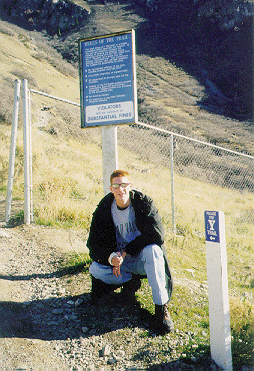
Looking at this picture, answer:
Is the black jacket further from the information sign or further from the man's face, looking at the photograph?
the information sign

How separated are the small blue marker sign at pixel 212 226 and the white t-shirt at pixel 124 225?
799 mm

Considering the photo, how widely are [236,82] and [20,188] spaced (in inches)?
1446

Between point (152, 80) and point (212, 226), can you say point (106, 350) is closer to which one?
point (212, 226)

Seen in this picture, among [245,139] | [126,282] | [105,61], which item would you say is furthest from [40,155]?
[245,139]

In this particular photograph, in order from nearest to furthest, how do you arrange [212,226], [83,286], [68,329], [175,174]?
[212,226] < [68,329] < [83,286] < [175,174]

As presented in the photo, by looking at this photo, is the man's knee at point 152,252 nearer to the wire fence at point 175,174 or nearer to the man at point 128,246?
the man at point 128,246

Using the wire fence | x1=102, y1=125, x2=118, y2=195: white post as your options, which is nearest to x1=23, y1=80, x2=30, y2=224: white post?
the wire fence

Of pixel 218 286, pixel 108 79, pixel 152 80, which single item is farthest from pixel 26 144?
pixel 152 80

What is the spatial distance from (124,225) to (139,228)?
184 millimetres

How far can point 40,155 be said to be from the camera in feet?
27.2

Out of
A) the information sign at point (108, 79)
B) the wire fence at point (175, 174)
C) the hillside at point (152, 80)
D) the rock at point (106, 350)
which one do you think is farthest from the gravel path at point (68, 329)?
the hillside at point (152, 80)

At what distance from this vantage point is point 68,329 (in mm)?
2695

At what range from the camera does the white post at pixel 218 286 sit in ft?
7.24

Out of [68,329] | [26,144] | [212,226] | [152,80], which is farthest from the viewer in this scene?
[152,80]
